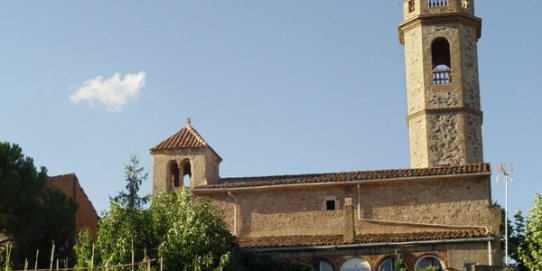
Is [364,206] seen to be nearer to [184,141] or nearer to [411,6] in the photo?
[184,141]

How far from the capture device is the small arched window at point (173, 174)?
136 ft

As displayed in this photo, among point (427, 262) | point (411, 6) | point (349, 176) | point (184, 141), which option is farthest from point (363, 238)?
point (411, 6)

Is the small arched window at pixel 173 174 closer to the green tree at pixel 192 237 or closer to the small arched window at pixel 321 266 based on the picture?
the green tree at pixel 192 237

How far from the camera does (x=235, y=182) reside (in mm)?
40531

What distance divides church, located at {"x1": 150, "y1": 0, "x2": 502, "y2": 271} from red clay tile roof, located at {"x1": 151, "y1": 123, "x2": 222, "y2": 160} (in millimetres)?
54

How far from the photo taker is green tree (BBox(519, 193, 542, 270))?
35594mm

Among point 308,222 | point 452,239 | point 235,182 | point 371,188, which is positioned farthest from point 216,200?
point 452,239

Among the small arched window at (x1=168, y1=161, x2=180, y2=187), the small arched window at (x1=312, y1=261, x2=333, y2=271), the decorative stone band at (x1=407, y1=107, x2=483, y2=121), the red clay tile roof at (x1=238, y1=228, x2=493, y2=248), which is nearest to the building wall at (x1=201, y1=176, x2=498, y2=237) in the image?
the red clay tile roof at (x1=238, y1=228, x2=493, y2=248)

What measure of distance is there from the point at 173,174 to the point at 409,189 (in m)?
10.1

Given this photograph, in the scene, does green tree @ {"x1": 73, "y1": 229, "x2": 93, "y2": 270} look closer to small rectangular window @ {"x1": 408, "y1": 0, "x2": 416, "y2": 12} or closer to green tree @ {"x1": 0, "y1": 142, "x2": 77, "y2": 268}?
green tree @ {"x1": 0, "y1": 142, "x2": 77, "y2": 268}

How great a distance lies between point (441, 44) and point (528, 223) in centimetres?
976

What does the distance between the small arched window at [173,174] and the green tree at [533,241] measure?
14432 millimetres

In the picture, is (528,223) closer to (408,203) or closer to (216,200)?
(408,203)

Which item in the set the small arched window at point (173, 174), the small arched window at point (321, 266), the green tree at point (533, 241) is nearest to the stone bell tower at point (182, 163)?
the small arched window at point (173, 174)
